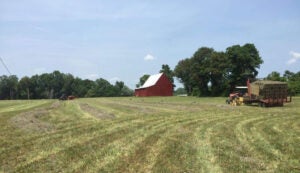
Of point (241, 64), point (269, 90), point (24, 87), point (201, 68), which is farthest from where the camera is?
point (24, 87)

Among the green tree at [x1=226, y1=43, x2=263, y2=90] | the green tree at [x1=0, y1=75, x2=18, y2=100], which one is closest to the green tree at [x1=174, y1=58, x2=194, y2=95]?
the green tree at [x1=226, y1=43, x2=263, y2=90]

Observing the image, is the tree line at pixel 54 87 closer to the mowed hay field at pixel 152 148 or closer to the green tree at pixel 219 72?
the green tree at pixel 219 72

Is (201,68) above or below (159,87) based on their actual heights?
above

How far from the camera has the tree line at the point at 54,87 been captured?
127125 mm

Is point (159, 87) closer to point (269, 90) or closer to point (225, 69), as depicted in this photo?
point (225, 69)

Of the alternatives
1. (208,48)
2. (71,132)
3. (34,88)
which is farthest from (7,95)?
(71,132)

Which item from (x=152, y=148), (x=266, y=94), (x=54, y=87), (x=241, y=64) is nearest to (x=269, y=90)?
(x=266, y=94)

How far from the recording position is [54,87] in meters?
137

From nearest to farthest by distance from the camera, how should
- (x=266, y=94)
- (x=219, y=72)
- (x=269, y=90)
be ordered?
(x=266, y=94)
(x=269, y=90)
(x=219, y=72)

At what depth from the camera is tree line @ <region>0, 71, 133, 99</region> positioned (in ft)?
417

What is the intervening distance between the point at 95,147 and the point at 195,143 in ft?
10.5

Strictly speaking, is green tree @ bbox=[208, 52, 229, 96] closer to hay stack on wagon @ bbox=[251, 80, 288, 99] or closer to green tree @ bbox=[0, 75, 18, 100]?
hay stack on wagon @ bbox=[251, 80, 288, 99]

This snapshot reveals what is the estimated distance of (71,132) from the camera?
1311cm

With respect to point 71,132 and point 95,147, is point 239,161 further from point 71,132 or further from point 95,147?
point 71,132
